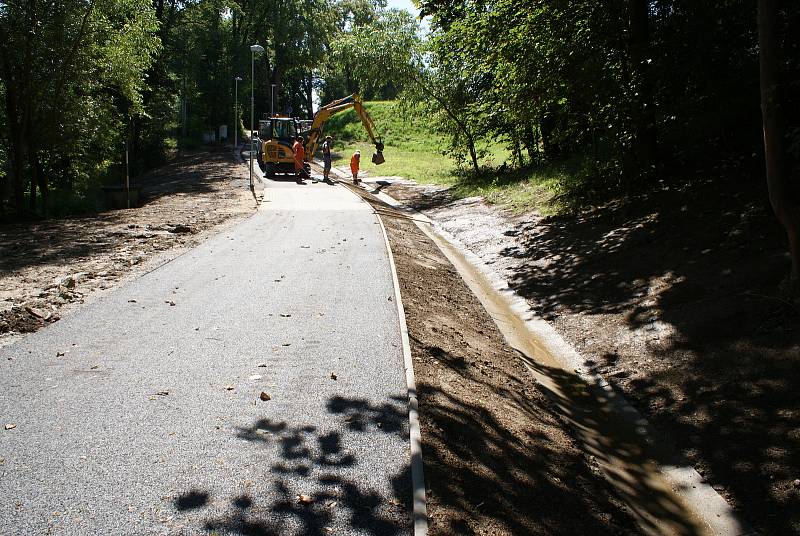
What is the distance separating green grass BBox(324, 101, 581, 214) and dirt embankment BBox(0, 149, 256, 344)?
345 inches

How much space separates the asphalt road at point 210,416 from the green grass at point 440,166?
11.0 m

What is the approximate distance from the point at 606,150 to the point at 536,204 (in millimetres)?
4456

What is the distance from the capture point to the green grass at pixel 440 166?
2089 centimetres

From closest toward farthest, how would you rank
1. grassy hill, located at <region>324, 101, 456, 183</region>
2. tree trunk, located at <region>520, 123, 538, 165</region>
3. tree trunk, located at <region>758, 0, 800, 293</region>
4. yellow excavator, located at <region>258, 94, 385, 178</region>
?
tree trunk, located at <region>758, 0, 800, 293</region>, tree trunk, located at <region>520, 123, 538, 165</region>, yellow excavator, located at <region>258, 94, 385, 178</region>, grassy hill, located at <region>324, 101, 456, 183</region>

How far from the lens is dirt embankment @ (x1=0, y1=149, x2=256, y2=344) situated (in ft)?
32.2

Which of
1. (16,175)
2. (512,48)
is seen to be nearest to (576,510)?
(512,48)

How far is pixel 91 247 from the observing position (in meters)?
14.9

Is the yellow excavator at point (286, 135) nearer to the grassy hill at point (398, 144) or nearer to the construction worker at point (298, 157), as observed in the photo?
the construction worker at point (298, 157)

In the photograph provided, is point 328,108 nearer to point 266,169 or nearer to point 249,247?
point 266,169

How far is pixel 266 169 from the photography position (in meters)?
33.1

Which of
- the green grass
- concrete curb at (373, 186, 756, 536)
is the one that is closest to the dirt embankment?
concrete curb at (373, 186, 756, 536)

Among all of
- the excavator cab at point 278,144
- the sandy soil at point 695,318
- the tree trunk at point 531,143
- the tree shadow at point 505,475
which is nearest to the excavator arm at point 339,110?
the excavator cab at point 278,144

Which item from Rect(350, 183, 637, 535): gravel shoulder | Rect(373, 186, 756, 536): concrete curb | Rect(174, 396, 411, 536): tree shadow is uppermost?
Rect(174, 396, 411, 536): tree shadow

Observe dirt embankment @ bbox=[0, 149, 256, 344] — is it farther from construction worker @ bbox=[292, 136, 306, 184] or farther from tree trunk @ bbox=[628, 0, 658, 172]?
tree trunk @ bbox=[628, 0, 658, 172]
